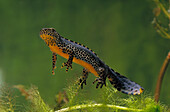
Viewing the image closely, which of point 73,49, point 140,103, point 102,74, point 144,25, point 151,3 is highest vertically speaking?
point 151,3

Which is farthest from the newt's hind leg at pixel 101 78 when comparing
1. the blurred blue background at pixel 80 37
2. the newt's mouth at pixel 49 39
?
the blurred blue background at pixel 80 37

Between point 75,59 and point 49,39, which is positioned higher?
point 49,39

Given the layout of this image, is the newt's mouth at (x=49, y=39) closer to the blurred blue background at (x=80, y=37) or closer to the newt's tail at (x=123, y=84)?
the newt's tail at (x=123, y=84)

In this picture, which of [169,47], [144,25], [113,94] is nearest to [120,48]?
[144,25]

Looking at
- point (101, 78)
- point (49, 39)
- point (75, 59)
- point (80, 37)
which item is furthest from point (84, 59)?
point (80, 37)

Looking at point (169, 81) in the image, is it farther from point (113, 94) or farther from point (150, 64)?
point (113, 94)

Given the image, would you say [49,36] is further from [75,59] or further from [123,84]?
[123,84]

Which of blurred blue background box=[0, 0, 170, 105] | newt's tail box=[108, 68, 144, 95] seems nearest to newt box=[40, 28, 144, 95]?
newt's tail box=[108, 68, 144, 95]
